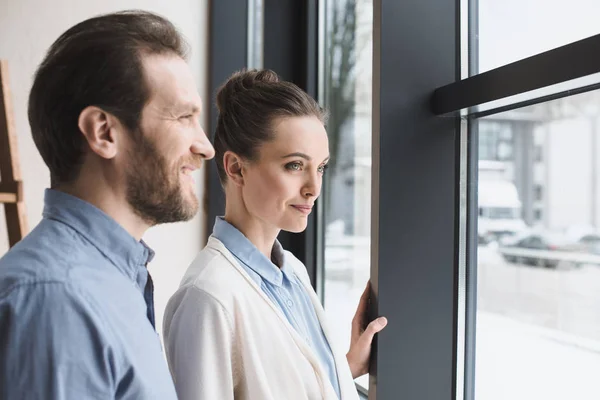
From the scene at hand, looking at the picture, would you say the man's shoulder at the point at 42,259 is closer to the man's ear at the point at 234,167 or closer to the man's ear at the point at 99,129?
the man's ear at the point at 99,129

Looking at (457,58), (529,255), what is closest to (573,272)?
(529,255)

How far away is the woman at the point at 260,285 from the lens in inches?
43.8

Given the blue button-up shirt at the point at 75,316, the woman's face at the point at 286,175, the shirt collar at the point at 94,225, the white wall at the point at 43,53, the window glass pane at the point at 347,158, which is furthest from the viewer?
the white wall at the point at 43,53

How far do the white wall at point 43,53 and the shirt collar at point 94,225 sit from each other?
64.0 inches

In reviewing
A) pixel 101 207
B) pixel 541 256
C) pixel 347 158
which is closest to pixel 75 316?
pixel 101 207

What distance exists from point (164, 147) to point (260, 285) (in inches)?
19.0

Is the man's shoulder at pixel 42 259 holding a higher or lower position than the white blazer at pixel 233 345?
higher

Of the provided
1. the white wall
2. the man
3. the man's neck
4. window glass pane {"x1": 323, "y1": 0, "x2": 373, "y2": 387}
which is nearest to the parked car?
window glass pane {"x1": 323, "y1": 0, "x2": 373, "y2": 387}

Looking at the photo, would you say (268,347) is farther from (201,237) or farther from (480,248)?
(201,237)

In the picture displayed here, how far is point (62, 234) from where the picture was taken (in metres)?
0.80

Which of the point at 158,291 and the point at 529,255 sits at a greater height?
the point at 529,255

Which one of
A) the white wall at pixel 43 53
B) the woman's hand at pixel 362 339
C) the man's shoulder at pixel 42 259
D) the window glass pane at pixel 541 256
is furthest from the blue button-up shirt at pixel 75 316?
the white wall at pixel 43 53

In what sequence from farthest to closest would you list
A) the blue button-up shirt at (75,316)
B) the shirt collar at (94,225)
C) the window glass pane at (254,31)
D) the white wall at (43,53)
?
1. the window glass pane at (254,31)
2. the white wall at (43,53)
3. the shirt collar at (94,225)
4. the blue button-up shirt at (75,316)

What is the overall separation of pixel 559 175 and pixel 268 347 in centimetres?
63
